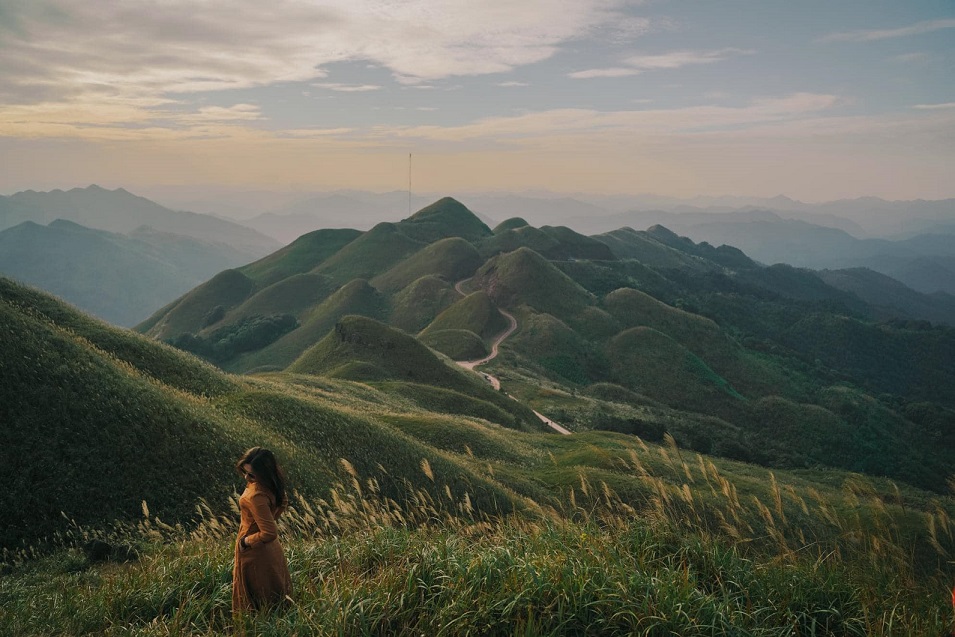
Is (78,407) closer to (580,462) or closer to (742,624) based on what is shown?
(742,624)

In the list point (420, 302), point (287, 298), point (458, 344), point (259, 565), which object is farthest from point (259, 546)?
point (287, 298)

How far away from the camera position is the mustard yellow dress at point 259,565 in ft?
22.2

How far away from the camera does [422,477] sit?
22000mm

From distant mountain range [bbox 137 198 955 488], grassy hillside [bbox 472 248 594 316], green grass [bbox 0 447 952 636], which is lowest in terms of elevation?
distant mountain range [bbox 137 198 955 488]

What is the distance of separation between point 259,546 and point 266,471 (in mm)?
859

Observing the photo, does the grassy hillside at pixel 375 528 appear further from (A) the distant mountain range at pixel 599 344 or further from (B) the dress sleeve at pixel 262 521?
(A) the distant mountain range at pixel 599 344

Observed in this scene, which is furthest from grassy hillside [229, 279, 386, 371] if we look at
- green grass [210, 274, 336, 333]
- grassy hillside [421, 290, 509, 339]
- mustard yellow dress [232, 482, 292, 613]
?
mustard yellow dress [232, 482, 292, 613]

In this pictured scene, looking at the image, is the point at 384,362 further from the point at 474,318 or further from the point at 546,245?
the point at 546,245

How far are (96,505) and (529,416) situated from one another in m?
47.8

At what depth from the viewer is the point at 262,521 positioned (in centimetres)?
693

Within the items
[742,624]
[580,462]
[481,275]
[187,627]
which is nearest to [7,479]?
[187,627]

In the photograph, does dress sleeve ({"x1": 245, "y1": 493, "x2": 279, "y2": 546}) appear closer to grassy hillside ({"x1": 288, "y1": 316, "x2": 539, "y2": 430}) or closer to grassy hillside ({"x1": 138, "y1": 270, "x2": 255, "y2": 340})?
grassy hillside ({"x1": 288, "y1": 316, "x2": 539, "y2": 430})

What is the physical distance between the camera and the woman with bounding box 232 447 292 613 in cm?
677

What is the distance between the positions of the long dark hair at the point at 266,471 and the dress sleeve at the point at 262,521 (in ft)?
0.52
